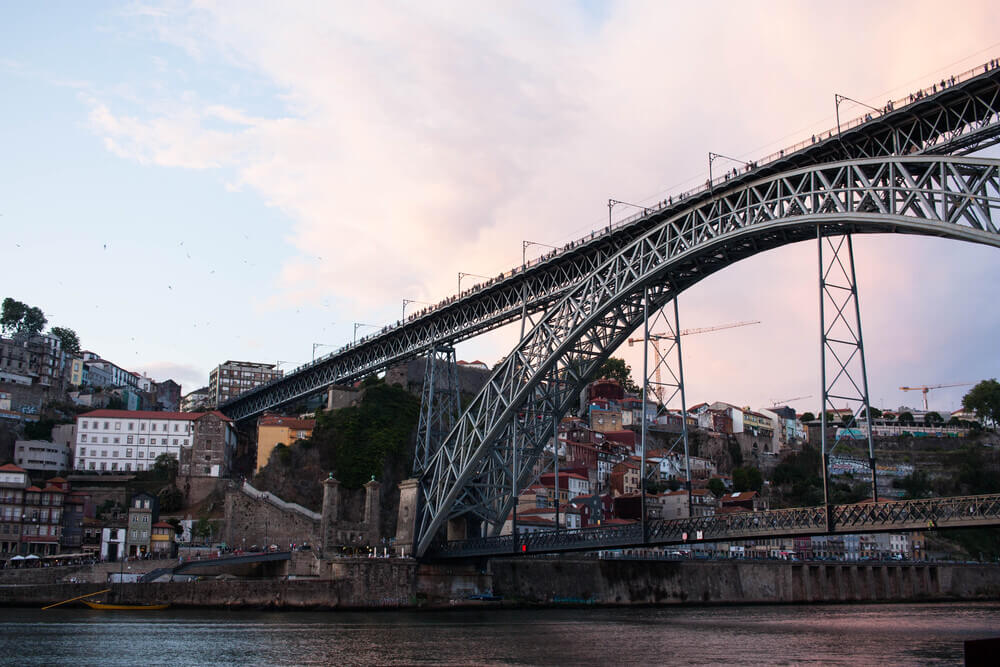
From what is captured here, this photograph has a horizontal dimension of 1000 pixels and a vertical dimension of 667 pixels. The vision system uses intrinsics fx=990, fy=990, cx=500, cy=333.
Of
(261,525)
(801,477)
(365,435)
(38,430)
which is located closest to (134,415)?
(38,430)

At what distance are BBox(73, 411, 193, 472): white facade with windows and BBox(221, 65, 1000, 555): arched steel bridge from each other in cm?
2300

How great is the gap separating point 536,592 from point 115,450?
36657mm

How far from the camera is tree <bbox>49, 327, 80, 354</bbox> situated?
4077 inches

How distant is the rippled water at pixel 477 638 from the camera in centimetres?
2750

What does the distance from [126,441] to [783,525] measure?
187 ft

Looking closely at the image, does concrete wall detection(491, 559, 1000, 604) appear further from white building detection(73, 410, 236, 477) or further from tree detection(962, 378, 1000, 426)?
tree detection(962, 378, 1000, 426)

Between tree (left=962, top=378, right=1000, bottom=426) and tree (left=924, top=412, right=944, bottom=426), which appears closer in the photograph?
tree (left=962, top=378, right=1000, bottom=426)

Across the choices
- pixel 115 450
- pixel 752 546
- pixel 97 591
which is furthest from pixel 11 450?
pixel 752 546

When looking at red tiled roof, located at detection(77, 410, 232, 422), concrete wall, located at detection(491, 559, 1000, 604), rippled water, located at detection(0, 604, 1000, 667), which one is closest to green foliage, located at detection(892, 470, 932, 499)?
concrete wall, located at detection(491, 559, 1000, 604)

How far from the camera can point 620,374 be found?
130 meters

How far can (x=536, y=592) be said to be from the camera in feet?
177

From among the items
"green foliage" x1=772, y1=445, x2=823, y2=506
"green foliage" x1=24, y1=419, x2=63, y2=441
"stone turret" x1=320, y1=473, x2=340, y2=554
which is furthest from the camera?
"green foliage" x1=772, y1=445, x2=823, y2=506

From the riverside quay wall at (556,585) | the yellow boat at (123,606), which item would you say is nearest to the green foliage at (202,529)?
the riverside quay wall at (556,585)

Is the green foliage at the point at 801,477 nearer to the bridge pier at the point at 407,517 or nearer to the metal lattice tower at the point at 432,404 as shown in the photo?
the metal lattice tower at the point at 432,404
